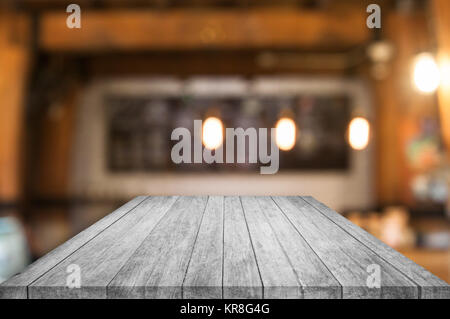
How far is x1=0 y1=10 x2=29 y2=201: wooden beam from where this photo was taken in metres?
5.80

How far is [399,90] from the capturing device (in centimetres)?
671

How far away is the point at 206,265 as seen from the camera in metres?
1.31

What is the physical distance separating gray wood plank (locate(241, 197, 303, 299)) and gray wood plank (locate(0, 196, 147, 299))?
2.02ft

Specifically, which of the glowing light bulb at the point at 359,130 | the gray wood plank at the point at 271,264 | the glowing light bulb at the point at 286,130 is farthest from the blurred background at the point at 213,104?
the gray wood plank at the point at 271,264

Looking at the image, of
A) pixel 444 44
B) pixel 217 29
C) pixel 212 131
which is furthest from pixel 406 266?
pixel 217 29

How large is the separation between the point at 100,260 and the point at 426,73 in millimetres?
3936

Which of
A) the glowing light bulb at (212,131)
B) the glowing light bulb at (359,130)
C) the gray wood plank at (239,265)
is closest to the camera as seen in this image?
the gray wood plank at (239,265)

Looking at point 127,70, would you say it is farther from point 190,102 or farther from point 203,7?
point 203,7

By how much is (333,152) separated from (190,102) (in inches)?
110

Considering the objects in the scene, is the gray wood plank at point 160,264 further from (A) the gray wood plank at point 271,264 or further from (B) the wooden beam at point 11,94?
(B) the wooden beam at point 11,94

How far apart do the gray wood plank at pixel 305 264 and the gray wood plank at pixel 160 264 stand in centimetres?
32

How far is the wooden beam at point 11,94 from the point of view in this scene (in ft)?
19.0

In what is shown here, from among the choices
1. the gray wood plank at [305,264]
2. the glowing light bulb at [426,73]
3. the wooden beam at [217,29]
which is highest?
the wooden beam at [217,29]

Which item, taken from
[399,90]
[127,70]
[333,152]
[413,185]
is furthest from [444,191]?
[127,70]
